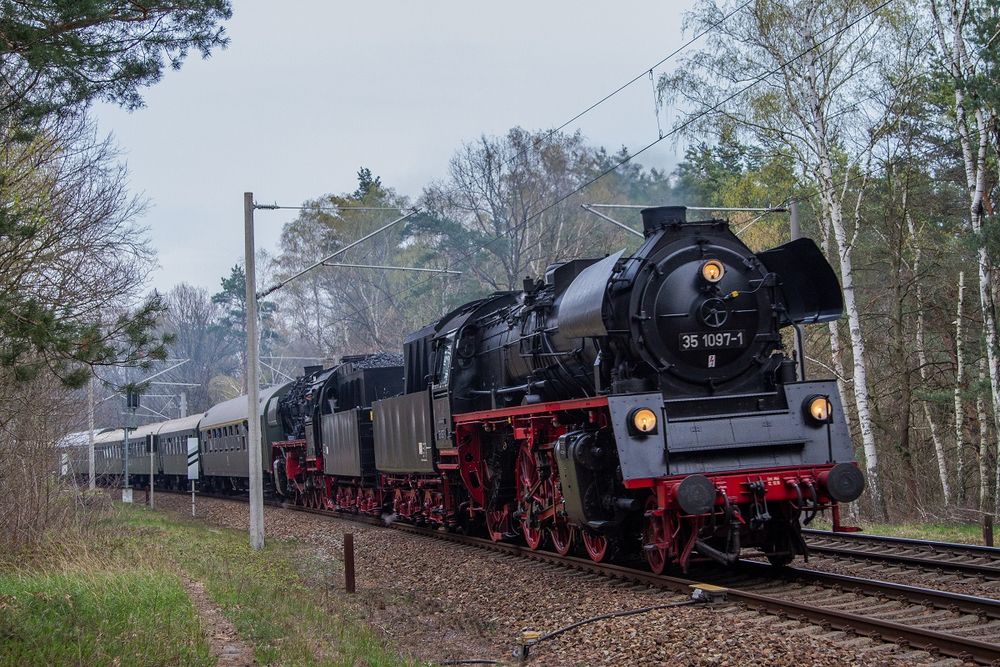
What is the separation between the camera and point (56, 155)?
16.0 meters

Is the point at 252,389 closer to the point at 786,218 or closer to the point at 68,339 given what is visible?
the point at 68,339

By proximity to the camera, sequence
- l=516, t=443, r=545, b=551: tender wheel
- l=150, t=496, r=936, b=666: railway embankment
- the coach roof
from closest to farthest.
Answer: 1. l=150, t=496, r=936, b=666: railway embankment
2. l=516, t=443, r=545, b=551: tender wheel
3. the coach roof

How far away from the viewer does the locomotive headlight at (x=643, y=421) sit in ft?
30.4

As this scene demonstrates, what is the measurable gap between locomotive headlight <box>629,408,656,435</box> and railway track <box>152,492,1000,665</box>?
1.49 m

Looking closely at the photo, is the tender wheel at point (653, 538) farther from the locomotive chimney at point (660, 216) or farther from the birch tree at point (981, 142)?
the birch tree at point (981, 142)

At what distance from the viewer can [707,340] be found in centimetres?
995

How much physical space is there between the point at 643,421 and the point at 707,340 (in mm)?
1239

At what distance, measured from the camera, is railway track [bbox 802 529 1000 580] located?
9539 millimetres

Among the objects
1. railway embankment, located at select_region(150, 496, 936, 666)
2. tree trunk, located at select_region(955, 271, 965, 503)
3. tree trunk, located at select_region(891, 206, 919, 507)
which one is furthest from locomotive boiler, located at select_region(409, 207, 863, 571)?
tree trunk, located at select_region(891, 206, 919, 507)

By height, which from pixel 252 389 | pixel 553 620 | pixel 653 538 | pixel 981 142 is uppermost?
pixel 981 142

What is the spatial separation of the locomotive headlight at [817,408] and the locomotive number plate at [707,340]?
0.95m

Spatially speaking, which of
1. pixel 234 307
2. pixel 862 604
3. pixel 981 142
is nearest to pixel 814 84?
pixel 981 142

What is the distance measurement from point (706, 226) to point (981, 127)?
8.85 metres

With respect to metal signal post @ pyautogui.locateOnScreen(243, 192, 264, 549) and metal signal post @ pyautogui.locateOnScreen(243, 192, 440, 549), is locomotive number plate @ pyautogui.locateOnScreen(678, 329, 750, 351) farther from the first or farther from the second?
metal signal post @ pyautogui.locateOnScreen(243, 192, 264, 549)
